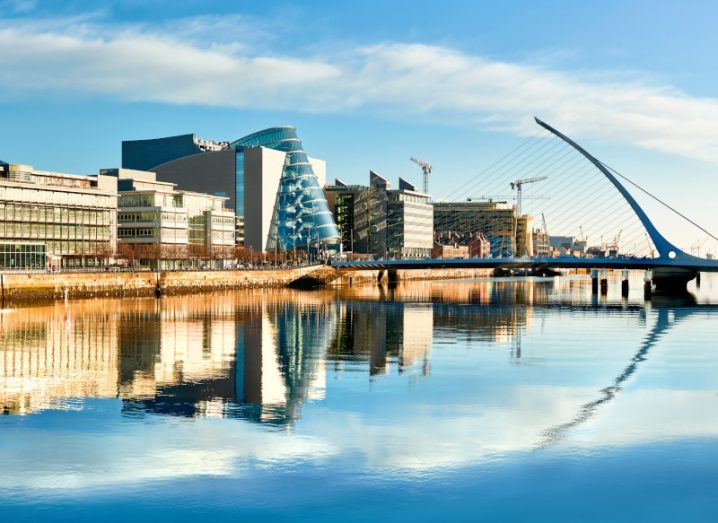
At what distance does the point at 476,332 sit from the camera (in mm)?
44938

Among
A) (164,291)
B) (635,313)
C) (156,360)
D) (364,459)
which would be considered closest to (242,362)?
(156,360)

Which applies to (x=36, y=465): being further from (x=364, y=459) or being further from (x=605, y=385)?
(x=605, y=385)

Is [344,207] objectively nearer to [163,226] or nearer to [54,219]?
[163,226]

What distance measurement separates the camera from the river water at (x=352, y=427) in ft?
51.7

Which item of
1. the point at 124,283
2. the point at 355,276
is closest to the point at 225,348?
the point at 124,283

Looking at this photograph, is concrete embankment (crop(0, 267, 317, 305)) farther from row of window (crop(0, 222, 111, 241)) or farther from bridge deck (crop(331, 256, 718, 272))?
bridge deck (crop(331, 256, 718, 272))

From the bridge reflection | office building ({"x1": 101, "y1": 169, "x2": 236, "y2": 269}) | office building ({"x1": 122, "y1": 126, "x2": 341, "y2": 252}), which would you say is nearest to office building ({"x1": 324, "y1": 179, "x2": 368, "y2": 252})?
office building ({"x1": 122, "y1": 126, "x2": 341, "y2": 252})

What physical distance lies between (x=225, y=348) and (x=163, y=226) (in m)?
63.4

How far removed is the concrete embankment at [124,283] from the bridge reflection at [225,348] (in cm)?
387

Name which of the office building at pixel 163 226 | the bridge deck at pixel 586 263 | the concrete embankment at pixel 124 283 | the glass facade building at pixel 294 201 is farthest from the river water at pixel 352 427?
the glass facade building at pixel 294 201

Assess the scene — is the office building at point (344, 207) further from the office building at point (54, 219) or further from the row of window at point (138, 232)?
the office building at point (54, 219)

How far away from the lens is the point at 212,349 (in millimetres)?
35531

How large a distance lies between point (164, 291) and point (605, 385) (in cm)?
5349

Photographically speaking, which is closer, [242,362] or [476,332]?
[242,362]
